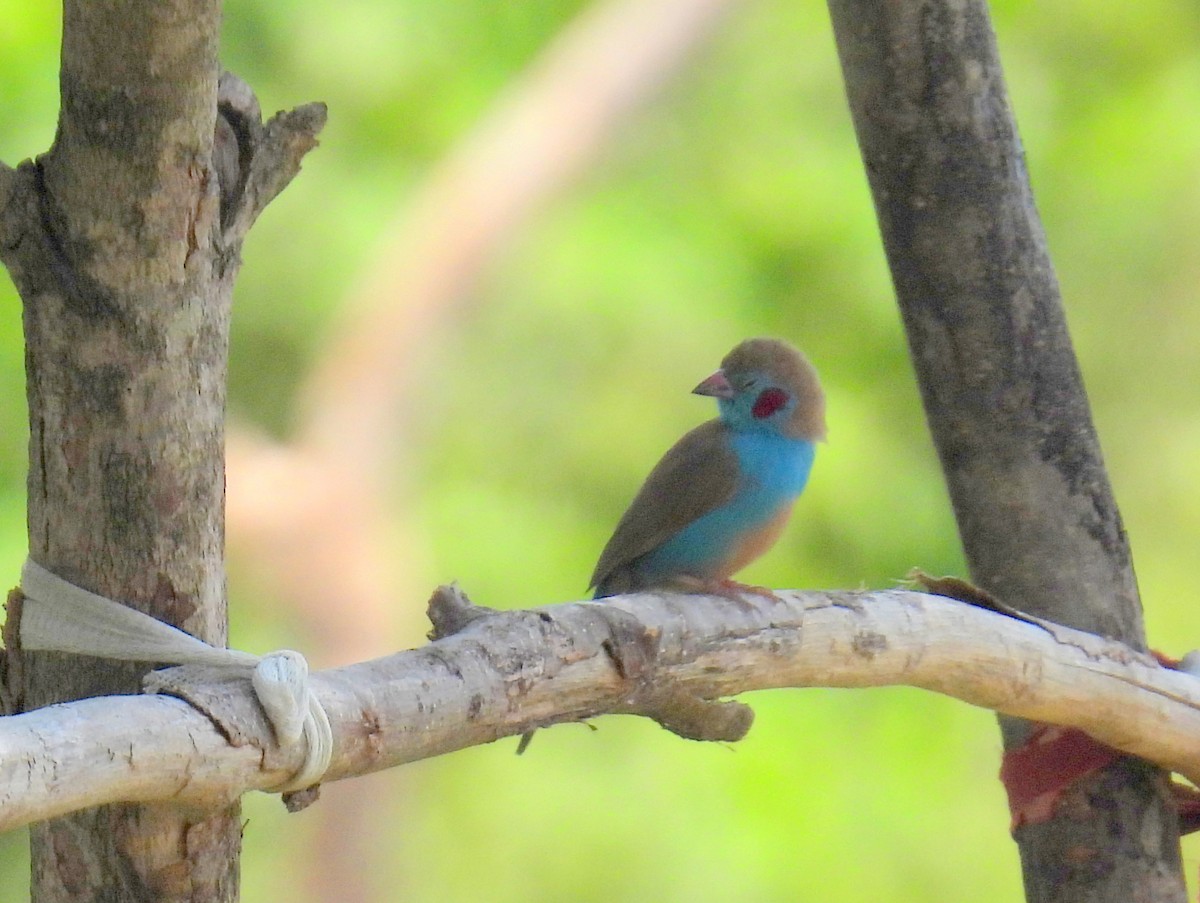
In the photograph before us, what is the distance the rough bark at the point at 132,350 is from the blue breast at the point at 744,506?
3.72 feet

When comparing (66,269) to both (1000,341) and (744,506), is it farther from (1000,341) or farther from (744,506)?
(1000,341)

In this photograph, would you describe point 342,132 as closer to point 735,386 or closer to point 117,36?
point 735,386

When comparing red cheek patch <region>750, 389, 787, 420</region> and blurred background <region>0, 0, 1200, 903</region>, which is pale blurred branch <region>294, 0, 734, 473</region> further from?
red cheek patch <region>750, 389, 787, 420</region>

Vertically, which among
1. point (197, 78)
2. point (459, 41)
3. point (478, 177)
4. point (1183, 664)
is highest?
point (459, 41)

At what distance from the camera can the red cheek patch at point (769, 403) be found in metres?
2.76

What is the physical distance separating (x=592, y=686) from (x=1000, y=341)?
3.60 feet

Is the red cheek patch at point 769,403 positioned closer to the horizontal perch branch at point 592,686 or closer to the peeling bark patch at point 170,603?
the horizontal perch branch at point 592,686

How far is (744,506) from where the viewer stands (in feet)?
8.77

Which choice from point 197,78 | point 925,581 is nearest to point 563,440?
point 925,581

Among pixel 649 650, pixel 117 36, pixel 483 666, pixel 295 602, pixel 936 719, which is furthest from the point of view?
pixel 936 719

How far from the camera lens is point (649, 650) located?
74.6 inches

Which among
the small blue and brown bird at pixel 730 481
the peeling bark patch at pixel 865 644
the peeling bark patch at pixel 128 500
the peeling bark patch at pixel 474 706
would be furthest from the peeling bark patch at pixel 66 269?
the small blue and brown bird at pixel 730 481

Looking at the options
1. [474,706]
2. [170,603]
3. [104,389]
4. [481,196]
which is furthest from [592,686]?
[481,196]

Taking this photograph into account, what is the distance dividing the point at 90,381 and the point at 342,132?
13.9 feet
